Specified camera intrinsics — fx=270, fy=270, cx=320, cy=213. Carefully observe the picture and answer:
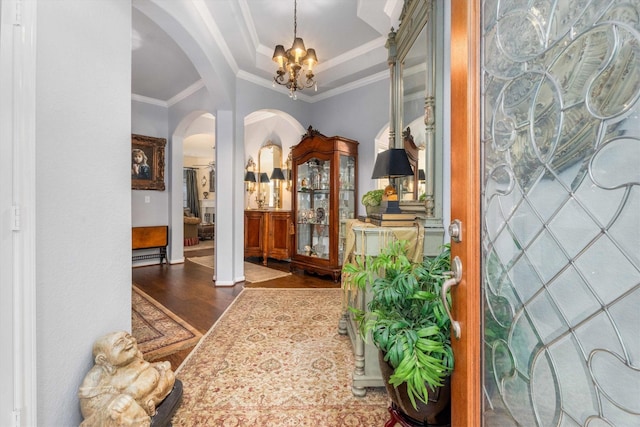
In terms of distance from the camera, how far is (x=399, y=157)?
6.10 feet

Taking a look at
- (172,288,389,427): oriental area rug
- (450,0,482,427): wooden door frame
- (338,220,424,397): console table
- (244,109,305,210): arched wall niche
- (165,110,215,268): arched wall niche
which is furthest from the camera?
(244,109,305,210): arched wall niche

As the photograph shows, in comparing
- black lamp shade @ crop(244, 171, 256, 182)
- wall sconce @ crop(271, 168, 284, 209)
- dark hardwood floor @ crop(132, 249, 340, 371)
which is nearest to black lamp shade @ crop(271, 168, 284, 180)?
wall sconce @ crop(271, 168, 284, 209)

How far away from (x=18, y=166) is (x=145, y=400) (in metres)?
1.06

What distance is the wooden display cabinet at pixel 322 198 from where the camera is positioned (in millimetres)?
3766

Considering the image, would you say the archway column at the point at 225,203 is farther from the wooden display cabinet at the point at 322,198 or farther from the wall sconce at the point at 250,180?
the wall sconce at the point at 250,180

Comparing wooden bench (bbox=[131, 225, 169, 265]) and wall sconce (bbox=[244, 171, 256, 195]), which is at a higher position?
wall sconce (bbox=[244, 171, 256, 195])

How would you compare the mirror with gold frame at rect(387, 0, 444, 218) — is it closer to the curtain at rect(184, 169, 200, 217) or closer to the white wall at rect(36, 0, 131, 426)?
the white wall at rect(36, 0, 131, 426)

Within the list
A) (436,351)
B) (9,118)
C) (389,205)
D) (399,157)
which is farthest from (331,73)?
(436,351)

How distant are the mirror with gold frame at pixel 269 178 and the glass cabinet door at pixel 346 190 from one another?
181 centimetres

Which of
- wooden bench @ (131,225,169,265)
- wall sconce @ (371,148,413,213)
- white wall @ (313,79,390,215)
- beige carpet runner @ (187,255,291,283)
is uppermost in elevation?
white wall @ (313,79,390,215)

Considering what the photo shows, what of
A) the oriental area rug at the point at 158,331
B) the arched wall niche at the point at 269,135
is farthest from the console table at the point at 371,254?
the arched wall niche at the point at 269,135

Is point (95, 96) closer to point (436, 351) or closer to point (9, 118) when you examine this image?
point (9, 118)

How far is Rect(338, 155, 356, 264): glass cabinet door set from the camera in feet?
12.5

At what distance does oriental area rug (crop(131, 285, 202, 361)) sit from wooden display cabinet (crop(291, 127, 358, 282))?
1965mm
